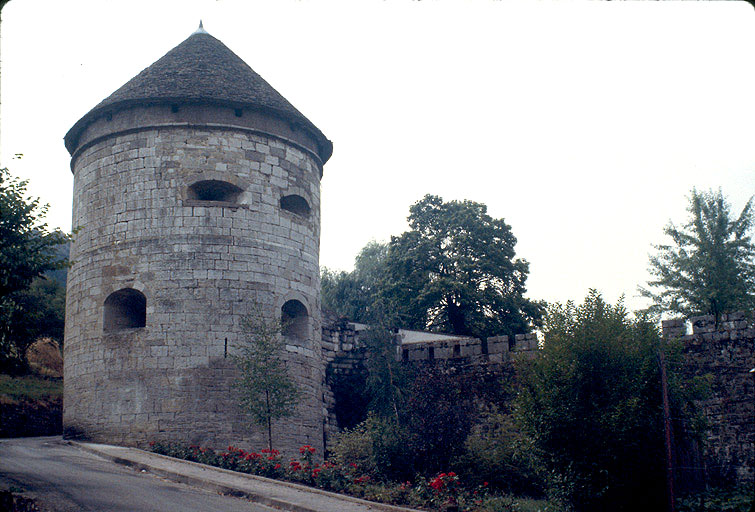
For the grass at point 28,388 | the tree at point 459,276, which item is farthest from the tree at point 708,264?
the grass at point 28,388

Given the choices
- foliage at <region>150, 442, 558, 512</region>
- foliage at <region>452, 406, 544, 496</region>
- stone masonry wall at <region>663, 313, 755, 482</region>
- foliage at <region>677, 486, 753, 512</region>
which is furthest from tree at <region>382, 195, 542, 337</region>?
foliage at <region>677, 486, 753, 512</region>

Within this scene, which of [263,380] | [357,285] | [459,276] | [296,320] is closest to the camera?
[263,380]

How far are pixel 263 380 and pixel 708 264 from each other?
19.0 meters

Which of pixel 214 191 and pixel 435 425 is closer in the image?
pixel 435 425

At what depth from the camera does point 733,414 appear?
17094 mm

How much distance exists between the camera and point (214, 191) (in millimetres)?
19016

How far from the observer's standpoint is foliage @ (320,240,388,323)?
41281mm

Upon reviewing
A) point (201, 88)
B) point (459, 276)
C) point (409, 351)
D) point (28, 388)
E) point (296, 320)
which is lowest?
point (28, 388)

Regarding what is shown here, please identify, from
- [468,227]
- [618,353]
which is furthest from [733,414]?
[468,227]

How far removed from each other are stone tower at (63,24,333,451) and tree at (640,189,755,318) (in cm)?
1598

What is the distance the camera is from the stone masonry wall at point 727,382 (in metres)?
16.8

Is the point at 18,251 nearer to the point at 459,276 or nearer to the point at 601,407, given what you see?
the point at 601,407

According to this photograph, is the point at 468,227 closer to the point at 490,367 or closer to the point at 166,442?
the point at 490,367

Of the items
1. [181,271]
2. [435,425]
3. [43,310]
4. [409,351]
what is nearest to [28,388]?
[43,310]
